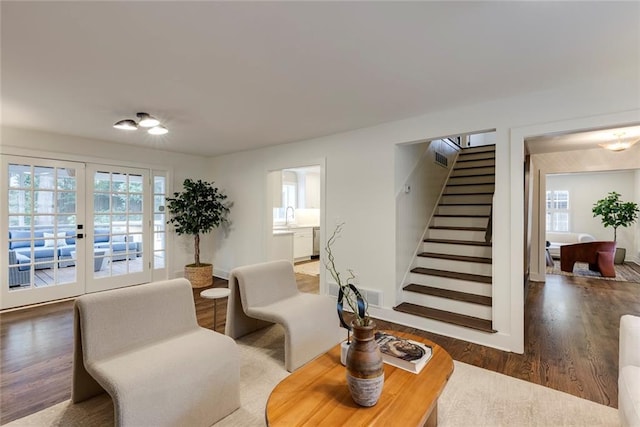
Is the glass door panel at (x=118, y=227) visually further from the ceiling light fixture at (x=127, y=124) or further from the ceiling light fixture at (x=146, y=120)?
the ceiling light fixture at (x=146, y=120)

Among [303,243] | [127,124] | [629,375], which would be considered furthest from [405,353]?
[303,243]

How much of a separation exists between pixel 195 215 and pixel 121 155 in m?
1.43

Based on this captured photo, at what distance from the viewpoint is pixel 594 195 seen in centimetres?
836

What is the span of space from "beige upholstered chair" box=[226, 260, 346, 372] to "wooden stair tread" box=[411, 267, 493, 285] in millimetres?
1397

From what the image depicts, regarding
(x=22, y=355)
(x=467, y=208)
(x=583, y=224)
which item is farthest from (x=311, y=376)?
(x=583, y=224)

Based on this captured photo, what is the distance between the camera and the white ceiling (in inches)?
63.1

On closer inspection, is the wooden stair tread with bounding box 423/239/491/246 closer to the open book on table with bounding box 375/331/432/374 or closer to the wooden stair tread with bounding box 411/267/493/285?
the wooden stair tread with bounding box 411/267/493/285

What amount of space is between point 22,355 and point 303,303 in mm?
2497

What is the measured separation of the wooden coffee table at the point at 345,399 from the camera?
1.29 metres

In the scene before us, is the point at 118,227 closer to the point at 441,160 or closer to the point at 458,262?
the point at 458,262

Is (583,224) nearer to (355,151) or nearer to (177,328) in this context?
(355,151)

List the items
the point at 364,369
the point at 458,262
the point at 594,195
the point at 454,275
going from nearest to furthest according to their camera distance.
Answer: the point at 364,369
the point at 454,275
the point at 458,262
the point at 594,195

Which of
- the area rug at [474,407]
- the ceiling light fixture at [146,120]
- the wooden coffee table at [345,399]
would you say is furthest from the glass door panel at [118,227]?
the wooden coffee table at [345,399]

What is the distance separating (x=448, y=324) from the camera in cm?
312
